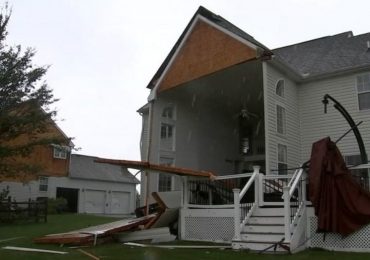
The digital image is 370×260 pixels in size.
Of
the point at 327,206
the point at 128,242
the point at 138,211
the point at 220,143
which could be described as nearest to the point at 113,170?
the point at 220,143

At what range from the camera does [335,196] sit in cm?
1047

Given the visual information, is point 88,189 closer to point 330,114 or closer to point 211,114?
point 211,114

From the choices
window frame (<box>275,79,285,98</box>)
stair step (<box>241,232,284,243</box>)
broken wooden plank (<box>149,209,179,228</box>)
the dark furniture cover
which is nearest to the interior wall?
window frame (<box>275,79,285,98</box>)

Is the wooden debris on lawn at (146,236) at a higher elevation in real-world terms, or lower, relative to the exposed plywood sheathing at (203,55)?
lower

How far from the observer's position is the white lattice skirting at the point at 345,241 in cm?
1027

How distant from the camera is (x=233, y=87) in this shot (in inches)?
795

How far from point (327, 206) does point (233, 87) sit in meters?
10.4

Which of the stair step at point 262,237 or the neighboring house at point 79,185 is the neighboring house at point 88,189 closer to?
the neighboring house at point 79,185

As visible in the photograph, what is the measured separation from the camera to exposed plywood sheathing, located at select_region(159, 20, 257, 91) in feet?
54.4

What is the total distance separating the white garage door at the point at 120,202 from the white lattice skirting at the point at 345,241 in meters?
32.1

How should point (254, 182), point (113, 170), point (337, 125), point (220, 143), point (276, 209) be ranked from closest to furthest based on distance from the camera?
point (276, 209), point (254, 182), point (337, 125), point (220, 143), point (113, 170)

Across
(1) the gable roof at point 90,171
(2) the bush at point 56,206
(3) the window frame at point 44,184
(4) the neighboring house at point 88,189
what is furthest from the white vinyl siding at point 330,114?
(1) the gable roof at point 90,171

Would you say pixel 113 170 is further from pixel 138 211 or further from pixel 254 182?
pixel 254 182

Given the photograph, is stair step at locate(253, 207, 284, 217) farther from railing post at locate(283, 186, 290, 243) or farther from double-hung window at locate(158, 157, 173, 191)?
double-hung window at locate(158, 157, 173, 191)
